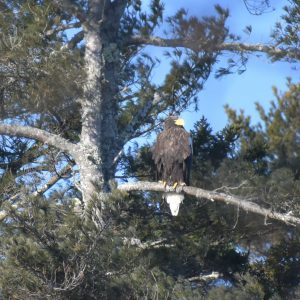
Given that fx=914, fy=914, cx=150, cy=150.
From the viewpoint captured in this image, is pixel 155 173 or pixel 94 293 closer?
pixel 94 293

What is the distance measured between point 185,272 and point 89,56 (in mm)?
2180

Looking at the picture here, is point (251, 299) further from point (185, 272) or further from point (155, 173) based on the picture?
point (155, 173)

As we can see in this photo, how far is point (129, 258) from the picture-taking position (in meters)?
6.74

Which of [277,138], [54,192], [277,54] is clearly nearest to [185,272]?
[54,192]

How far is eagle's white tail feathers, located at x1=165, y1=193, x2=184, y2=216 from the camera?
7.91 meters

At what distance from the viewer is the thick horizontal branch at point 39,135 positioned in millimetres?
8102

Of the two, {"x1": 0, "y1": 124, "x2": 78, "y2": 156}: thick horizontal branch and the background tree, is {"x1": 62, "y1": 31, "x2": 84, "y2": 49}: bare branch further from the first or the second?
{"x1": 0, "y1": 124, "x2": 78, "y2": 156}: thick horizontal branch

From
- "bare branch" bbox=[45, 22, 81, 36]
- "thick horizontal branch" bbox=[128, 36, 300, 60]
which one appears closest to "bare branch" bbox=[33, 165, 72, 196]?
"bare branch" bbox=[45, 22, 81, 36]

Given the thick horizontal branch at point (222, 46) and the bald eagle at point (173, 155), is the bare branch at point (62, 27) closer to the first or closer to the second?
the thick horizontal branch at point (222, 46)

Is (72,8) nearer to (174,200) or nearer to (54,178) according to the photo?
(54,178)

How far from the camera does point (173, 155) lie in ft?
27.2

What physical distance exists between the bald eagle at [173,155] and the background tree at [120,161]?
358 mm

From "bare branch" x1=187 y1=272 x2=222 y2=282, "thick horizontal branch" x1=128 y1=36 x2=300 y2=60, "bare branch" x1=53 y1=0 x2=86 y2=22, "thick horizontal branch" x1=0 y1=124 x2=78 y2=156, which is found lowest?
"bare branch" x1=187 y1=272 x2=222 y2=282

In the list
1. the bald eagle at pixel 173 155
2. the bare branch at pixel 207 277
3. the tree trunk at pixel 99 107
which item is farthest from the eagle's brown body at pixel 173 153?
the bare branch at pixel 207 277
